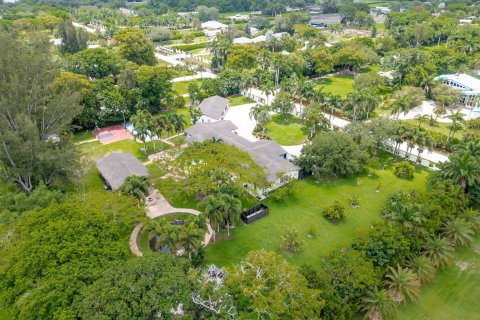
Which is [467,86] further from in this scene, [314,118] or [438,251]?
[438,251]

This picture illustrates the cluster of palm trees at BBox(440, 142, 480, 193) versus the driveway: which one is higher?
the cluster of palm trees at BBox(440, 142, 480, 193)

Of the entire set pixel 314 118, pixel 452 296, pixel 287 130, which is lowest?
pixel 452 296

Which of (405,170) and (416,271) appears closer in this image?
(416,271)

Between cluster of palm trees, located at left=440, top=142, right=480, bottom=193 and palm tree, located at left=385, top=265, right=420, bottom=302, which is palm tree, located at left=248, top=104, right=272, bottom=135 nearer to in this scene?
cluster of palm trees, located at left=440, top=142, right=480, bottom=193

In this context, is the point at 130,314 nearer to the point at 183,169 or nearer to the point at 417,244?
the point at 183,169

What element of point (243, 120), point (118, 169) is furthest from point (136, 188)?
point (243, 120)

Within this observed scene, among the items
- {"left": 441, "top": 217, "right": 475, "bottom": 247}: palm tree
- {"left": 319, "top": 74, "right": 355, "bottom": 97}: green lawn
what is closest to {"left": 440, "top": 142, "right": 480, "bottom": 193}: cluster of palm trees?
{"left": 441, "top": 217, "right": 475, "bottom": 247}: palm tree
